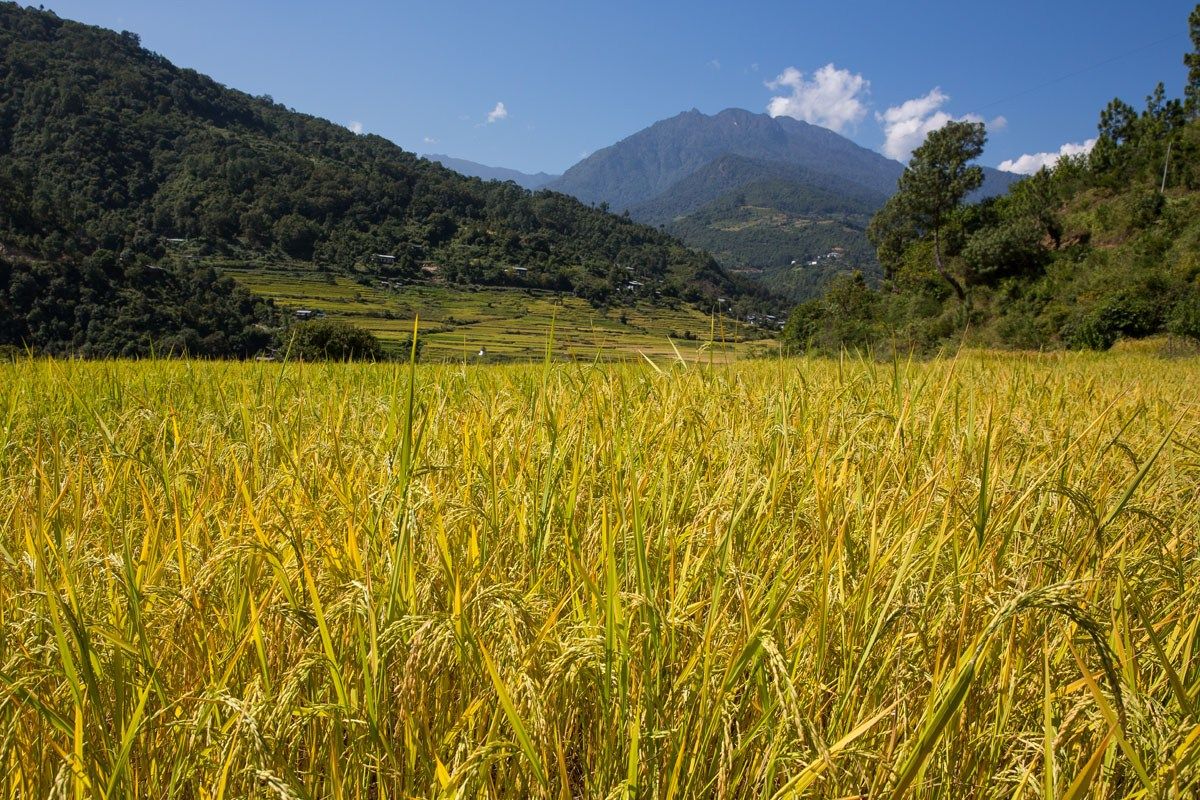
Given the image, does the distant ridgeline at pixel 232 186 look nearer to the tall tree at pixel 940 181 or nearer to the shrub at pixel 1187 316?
the tall tree at pixel 940 181

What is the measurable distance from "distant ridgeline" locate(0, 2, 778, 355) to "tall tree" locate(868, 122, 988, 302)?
26196mm

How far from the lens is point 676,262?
407 feet

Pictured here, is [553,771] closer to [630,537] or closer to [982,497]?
[630,537]

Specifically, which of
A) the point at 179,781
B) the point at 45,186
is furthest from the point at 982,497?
the point at 45,186

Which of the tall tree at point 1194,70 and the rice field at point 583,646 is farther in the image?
the tall tree at point 1194,70

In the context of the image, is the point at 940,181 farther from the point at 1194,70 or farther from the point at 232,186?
the point at 232,186

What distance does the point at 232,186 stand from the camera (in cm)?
8431

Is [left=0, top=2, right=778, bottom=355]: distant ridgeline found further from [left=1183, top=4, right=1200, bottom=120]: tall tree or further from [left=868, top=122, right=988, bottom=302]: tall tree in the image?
[left=1183, top=4, right=1200, bottom=120]: tall tree

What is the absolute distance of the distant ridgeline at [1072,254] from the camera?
21.3 metres

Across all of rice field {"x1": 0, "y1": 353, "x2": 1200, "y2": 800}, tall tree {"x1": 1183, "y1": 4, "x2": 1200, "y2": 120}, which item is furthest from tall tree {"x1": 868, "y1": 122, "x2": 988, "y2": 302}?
rice field {"x1": 0, "y1": 353, "x2": 1200, "y2": 800}

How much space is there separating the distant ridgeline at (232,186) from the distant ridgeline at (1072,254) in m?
26.3

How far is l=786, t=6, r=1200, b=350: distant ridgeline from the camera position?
2134cm

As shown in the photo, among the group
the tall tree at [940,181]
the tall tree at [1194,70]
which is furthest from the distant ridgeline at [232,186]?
the tall tree at [1194,70]

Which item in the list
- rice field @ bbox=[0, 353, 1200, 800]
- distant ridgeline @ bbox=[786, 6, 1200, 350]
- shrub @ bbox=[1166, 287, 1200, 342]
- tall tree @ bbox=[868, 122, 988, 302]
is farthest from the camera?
tall tree @ bbox=[868, 122, 988, 302]
